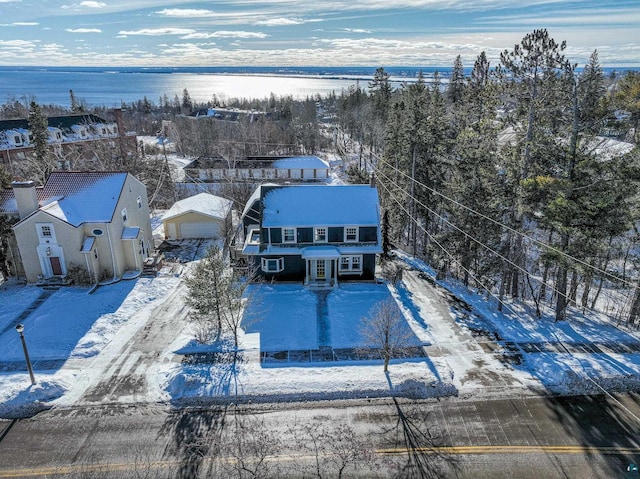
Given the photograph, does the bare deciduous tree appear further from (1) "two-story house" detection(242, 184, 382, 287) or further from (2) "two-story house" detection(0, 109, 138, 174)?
(2) "two-story house" detection(0, 109, 138, 174)

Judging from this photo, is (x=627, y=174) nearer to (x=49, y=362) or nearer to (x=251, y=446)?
(x=251, y=446)

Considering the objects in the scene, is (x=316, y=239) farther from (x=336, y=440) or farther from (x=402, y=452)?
(x=402, y=452)

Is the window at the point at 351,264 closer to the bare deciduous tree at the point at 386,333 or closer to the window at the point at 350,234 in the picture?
the window at the point at 350,234

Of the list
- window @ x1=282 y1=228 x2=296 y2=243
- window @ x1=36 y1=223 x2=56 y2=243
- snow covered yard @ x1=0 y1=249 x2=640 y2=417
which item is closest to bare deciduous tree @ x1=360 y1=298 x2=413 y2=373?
snow covered yard @ x1=0 y1=249 x2=640 y2=417

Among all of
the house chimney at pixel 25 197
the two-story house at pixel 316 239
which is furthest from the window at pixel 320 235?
the house chimney at pixel 25 197

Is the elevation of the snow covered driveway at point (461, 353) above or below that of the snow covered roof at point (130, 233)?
below

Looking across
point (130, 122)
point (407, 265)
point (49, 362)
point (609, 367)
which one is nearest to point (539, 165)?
point (609, 367)
